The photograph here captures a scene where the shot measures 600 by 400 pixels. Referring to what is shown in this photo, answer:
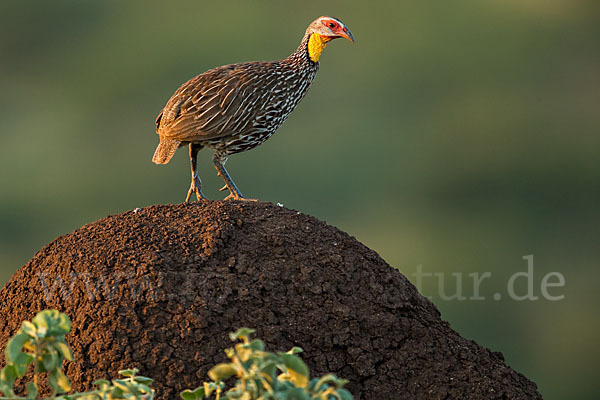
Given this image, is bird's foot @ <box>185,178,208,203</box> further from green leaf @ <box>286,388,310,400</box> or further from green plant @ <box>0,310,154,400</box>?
green leaf @ <box>286,388,310,400</box>

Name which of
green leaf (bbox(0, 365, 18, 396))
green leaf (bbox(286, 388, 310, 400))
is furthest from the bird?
green leaf (bbox(286, 388, 310, 400))

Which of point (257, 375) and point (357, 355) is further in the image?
point (357, 355)

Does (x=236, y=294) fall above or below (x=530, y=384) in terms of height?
above

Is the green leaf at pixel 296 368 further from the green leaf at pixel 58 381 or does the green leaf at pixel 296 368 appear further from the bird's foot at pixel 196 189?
the bird's foot at pixel 196 189

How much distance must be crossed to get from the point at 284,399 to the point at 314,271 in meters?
1.84

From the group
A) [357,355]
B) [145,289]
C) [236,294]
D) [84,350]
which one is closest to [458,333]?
[357,355]

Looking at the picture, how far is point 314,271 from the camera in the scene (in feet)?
13.0

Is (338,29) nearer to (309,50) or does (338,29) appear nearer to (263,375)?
(309,50)

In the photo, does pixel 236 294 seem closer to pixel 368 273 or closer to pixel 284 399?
pixel 368 273

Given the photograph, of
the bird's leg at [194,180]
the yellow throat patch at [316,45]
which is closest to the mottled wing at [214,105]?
the bird's leg at [194,180]

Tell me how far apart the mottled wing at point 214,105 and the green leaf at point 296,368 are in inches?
113

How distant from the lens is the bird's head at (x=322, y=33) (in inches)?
208

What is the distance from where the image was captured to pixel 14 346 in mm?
2334

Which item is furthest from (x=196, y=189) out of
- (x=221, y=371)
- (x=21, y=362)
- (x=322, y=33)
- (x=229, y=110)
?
(x=221, y=371)
